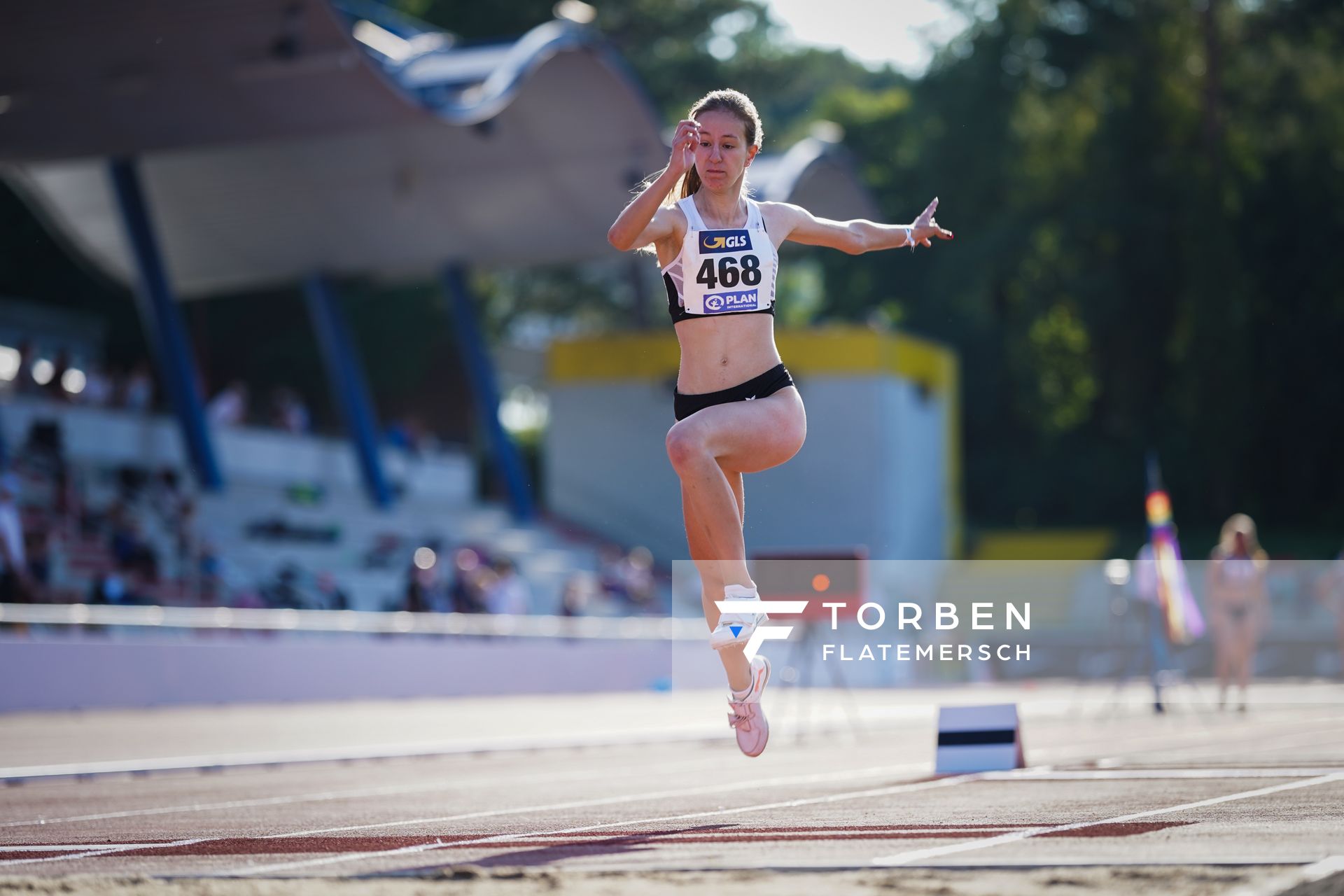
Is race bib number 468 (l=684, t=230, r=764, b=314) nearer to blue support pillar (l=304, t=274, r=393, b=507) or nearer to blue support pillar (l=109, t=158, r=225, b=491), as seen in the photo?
blue support pillar (l=109, t=158, r=225, b=491)

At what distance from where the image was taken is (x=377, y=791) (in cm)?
860

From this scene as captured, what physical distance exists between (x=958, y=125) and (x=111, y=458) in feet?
105

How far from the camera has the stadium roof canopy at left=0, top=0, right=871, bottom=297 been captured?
23734mm

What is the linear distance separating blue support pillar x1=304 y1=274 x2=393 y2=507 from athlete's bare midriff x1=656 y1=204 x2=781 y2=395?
27.2 metres

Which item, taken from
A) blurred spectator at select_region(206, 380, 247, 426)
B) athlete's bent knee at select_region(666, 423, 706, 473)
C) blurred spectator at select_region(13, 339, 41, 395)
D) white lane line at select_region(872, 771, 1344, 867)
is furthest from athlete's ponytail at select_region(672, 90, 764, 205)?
blurred spectator at select_region(206, 380, 247, 426)

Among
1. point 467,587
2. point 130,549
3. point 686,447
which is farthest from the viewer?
point 467,587

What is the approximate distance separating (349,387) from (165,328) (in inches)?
239

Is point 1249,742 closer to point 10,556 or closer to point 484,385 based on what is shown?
point 10,556

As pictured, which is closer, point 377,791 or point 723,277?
point 723,277

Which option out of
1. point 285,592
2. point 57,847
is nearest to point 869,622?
point 57,847

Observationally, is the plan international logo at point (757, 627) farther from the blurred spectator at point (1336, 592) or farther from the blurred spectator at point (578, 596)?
the blurred spectator at point (578, 596)

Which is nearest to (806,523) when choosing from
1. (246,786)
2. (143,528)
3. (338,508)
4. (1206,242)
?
(338,508)

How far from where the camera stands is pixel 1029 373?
52.4 metres

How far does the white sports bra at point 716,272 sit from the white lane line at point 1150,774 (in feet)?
8.71
